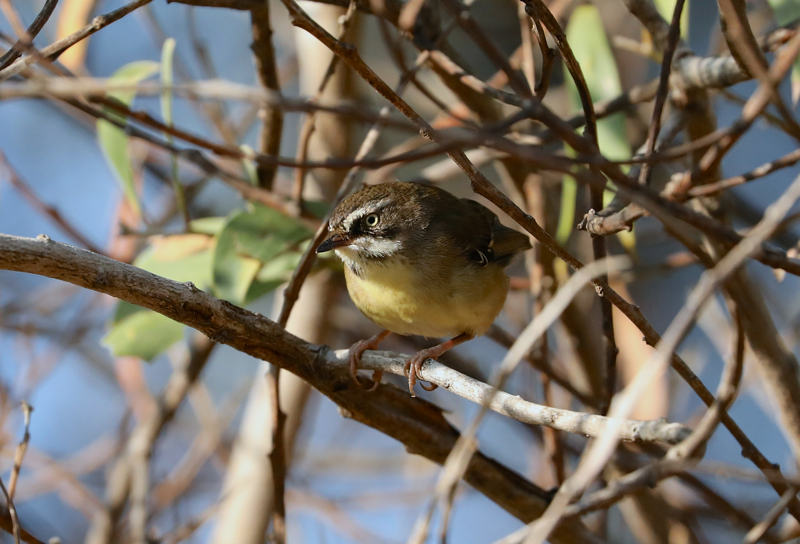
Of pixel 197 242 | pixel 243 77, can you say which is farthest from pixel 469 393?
pixel 243 77

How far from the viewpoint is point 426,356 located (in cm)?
293

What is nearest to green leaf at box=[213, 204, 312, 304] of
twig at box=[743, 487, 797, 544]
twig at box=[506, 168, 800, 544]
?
twig at box=[506, 168, 800, 544]

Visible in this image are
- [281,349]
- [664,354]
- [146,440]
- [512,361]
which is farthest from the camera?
[146,440]

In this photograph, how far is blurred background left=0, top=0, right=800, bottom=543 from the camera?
11.5ft

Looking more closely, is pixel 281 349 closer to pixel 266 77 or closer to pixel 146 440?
pixel 266 77

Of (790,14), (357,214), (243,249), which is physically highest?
(790,14)

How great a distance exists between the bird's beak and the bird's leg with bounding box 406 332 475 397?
23.8 inches

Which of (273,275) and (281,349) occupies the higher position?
(273,275)

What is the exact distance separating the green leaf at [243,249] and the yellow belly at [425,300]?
447mm

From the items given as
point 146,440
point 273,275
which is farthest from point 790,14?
point 146,440

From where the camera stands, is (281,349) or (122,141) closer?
(281,349)

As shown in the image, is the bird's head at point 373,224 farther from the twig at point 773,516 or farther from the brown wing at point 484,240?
the twig at point 773,516

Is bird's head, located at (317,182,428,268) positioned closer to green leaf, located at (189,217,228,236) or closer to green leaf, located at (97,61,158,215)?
green leaf, located at (189,217,228,236)

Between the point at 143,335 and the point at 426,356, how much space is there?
52.5 inches
